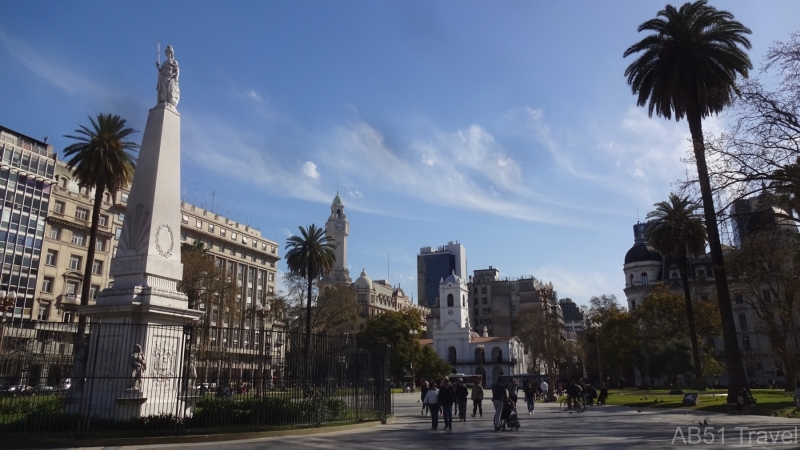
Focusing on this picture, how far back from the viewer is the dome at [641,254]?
292 feet

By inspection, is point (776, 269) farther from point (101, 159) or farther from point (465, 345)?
point (465, 345)

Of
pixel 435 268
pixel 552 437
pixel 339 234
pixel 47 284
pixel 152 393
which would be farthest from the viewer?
pixel 435 268

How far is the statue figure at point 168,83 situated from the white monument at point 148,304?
0.03 metres

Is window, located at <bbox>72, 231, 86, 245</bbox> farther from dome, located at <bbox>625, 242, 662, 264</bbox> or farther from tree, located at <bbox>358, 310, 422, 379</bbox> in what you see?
dome, located at <bbox>625, 242, 662, 264</bbox>

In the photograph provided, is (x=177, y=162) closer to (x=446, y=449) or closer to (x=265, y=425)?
(x=265, y=425)

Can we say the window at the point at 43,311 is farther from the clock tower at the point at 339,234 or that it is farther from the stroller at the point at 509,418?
the clock tower at the point at 339,234

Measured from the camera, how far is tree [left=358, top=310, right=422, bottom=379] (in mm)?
67750

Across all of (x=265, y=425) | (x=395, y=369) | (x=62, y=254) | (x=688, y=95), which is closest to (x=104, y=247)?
(x=62, y=254)

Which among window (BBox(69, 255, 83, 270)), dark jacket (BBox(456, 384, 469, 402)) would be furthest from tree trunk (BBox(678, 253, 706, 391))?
window (BBox(69, 255, 83, 270))

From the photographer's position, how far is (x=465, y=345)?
323 feet

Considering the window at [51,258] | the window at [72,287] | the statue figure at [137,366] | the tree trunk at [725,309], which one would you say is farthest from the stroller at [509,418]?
the window at [51,258]

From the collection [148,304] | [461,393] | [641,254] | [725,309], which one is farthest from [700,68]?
[641,254]

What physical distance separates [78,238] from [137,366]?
4707 centimetres

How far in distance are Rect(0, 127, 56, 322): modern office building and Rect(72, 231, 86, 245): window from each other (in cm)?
379
